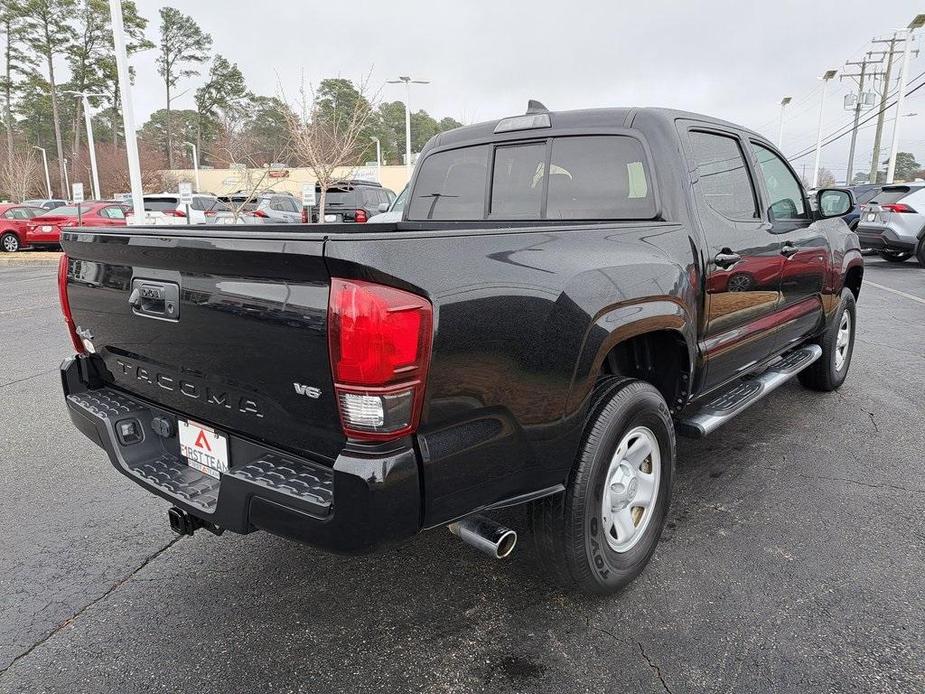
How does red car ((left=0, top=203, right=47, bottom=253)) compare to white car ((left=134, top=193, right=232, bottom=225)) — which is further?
red car ((left=0, top=203, right=47, bottom=253))

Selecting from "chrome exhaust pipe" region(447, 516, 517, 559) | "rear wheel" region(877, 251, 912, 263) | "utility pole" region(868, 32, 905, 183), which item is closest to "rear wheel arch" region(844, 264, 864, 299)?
"chrome exhaust pipe" region(447, 516, 517, 559)

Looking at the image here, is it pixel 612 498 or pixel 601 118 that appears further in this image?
pixel 601 118

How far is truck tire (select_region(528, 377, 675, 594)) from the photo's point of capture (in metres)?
2.37

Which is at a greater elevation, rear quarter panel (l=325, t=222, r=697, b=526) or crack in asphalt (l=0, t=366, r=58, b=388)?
rear quarter panel (l=325, t=222, r=697, b=526)

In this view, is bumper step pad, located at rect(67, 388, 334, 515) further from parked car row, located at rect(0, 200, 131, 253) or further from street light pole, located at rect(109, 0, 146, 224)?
parked car row, located at rect(0, 200, 131, 253)

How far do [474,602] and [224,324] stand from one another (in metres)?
1.47

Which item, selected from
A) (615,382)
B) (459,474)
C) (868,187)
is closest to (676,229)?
(615,382)

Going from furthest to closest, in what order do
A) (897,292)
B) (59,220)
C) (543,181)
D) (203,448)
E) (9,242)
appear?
(59,220) → (9,242) → (897,292) → (543,181) → (203,448)

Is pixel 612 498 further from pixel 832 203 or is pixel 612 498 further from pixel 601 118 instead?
pixel 832 203

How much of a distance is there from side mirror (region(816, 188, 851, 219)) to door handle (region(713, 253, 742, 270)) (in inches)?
66.0

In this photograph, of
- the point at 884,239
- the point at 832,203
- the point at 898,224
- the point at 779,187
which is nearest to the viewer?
the point at 779,187

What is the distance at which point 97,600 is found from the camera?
2.66m

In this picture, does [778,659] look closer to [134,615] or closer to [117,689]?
[117,689]

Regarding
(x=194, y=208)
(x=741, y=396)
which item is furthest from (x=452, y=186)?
(x=194, y=208)
